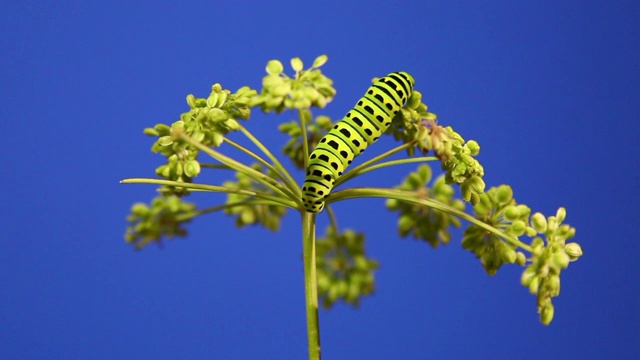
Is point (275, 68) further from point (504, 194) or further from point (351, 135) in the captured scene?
point (504, 194)

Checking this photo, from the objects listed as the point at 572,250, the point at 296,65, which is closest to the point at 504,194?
the point at 572,250

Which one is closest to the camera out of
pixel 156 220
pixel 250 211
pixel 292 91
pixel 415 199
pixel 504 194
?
pixel 292 91

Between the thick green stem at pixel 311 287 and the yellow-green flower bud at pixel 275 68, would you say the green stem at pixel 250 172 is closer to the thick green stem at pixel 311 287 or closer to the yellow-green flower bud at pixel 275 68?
the thick green stem at pixel 311 287

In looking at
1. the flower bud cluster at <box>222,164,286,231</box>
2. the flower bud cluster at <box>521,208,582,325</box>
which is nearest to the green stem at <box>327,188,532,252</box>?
the flower bud cluster at <box>521,208,582,325</box>

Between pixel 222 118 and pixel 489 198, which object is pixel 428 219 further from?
pixel 222 118

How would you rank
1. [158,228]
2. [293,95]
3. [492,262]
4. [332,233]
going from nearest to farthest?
[293,95], [492,262], [158,228], [332,233]

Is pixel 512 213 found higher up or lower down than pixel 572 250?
higher up

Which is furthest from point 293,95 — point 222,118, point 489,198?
point 489,198

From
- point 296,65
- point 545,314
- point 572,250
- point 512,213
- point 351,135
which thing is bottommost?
point 545,314
